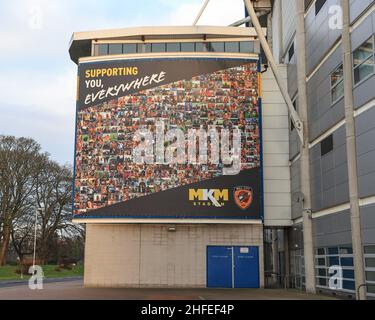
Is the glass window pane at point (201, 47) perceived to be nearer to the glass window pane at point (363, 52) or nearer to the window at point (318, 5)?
the window at point (318, 5)

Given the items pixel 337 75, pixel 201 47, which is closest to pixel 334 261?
pixel 337 75

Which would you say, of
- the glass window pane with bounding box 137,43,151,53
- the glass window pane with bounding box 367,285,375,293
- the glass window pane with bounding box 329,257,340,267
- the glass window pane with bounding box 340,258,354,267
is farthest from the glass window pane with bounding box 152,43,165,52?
the glass window pane with bounding box 367,285,375,293

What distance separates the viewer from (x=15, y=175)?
2172 inches

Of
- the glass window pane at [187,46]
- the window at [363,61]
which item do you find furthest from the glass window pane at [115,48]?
the window at [363,61]

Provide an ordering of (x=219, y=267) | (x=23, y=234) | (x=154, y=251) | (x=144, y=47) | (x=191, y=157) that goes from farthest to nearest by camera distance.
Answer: (x=23, y=234) < (x=144, y=47) < (x=191, y=157) < (x=154, y=251) < (x=219, y=267)

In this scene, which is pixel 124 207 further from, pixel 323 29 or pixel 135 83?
pixel 323 29

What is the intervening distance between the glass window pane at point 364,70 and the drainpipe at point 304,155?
7286mm

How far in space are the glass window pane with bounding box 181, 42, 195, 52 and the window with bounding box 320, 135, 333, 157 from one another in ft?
42.2

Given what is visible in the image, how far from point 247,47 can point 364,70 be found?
15040mm

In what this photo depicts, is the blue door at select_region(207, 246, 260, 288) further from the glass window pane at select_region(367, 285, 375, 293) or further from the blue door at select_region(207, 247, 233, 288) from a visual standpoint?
the glass window pane at select_region(367, 285, 375, 293)

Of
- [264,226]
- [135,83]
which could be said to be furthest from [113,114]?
[264,226]

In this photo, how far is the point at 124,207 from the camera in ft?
105

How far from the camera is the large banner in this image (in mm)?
32031

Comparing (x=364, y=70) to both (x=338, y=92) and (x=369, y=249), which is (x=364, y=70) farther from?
(x=369, y=249)
